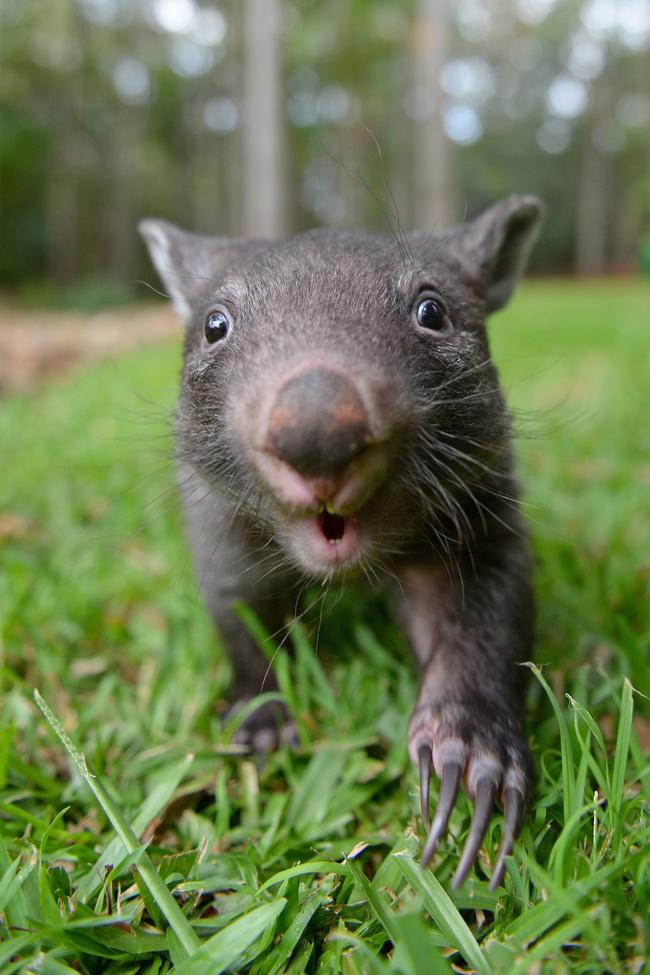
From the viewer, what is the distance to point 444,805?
65.6 inches

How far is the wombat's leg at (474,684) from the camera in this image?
167 cm

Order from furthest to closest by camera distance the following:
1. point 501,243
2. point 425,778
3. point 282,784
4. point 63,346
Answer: point 63,346, point 501,243, point 282,784, point 425,778

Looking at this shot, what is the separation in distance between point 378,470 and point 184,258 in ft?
5.16

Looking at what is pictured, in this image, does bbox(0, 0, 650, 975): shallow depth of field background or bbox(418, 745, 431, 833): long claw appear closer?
bbox(0, 0, 650, 975): shallow depth of field background

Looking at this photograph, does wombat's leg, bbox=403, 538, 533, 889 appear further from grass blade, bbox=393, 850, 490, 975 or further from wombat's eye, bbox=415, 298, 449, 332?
wombat's eye, bbox=415, 298, 449, 332

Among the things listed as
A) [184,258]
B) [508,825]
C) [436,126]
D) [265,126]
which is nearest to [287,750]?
[508,825]

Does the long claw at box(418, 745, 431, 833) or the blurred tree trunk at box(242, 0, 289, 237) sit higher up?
the blurred tree trunk at box(242, 0, 289, 237)

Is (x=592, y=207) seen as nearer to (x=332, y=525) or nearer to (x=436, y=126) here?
(x=436, y=126)

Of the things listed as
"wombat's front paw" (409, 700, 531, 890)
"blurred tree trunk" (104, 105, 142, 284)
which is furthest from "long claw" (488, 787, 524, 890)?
"blurred tree trunk" (104, 105, 142, 284)

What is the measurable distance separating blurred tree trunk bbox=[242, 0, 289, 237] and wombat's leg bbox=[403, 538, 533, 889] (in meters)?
10.2

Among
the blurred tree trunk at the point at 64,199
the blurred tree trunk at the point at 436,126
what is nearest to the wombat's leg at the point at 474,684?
the blurred tree trunk at the point at 436,126

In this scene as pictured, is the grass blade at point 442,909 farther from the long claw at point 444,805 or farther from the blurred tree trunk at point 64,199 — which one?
the blurred tree trunk at point 64,199

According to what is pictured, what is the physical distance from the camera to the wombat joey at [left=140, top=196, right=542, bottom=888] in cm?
147

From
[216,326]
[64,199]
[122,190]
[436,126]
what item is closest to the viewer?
[216,326]
